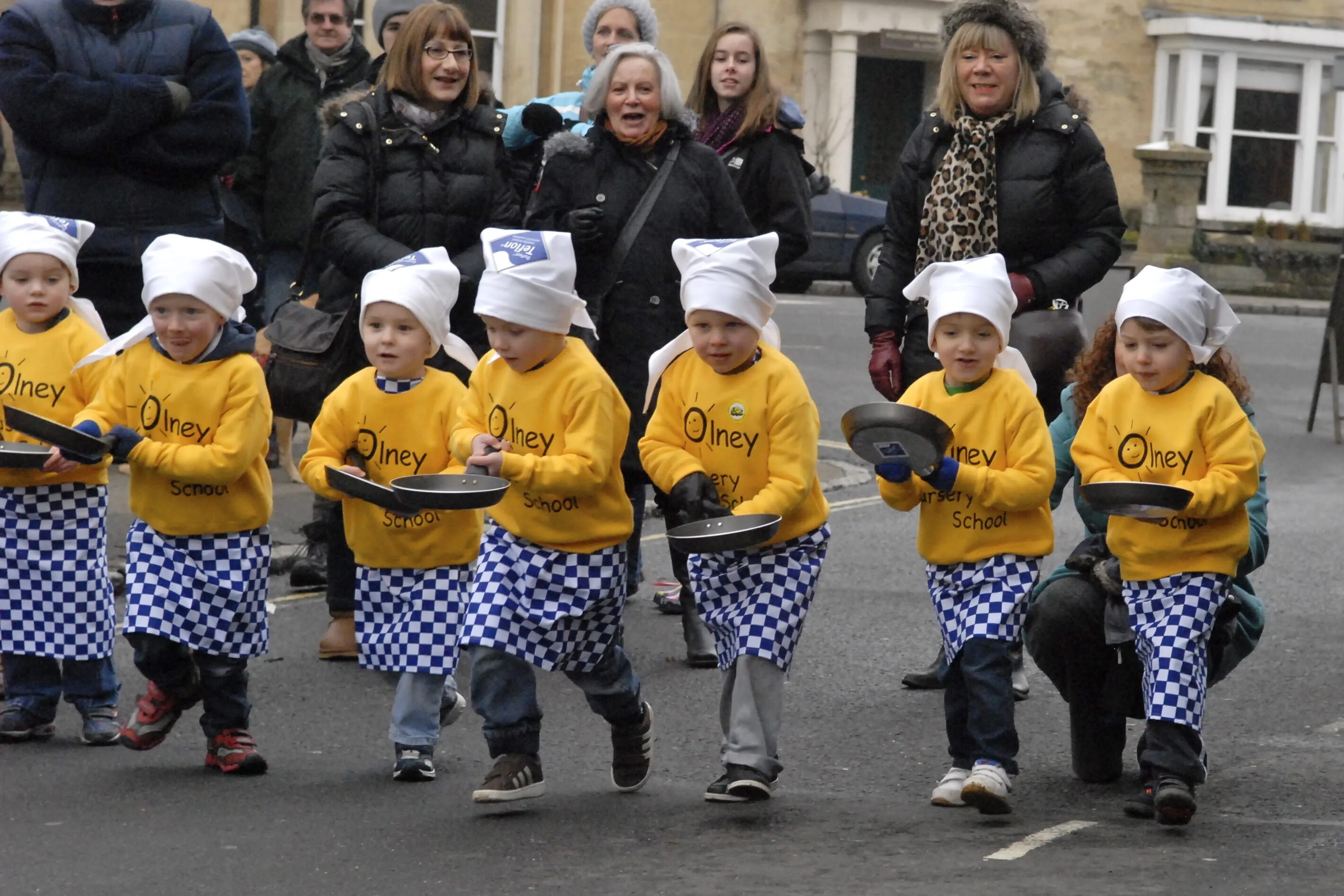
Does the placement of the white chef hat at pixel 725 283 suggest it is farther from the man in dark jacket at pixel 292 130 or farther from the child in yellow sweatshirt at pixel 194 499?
the man in dark jacket at pixel 292 130

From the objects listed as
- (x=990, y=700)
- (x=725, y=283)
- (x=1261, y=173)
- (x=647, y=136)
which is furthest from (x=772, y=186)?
(x=1261, y=173)

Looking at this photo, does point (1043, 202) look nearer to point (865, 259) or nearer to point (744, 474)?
point (744, 474)

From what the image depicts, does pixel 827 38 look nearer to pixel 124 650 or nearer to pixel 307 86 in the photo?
pixel 307 86

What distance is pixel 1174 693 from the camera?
5020 mm

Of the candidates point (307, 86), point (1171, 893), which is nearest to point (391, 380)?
point (1171, 893)

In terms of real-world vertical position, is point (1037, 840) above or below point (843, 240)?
below

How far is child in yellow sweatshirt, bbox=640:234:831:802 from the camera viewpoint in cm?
523

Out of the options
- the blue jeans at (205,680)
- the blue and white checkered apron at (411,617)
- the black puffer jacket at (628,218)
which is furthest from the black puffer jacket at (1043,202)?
the blue jeans at (205,680)

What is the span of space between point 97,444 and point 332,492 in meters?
0.63

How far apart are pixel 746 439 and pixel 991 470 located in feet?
2.05

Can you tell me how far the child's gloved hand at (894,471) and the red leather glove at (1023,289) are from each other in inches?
56.1

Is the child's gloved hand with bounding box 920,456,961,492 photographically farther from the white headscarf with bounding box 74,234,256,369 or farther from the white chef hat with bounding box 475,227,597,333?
the white headscarf with bounding box 74,234,256,369

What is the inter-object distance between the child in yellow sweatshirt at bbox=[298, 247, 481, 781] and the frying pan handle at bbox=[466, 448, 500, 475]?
0.45 metres

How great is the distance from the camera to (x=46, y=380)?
19.4 feet
